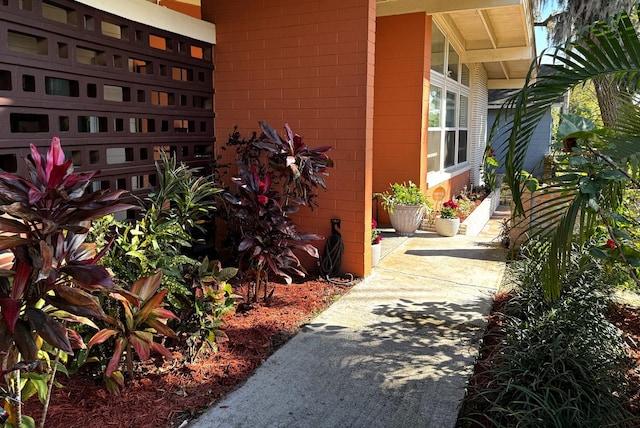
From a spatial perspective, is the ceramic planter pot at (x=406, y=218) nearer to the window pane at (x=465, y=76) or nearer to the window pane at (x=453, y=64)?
the window pane at (x=453, y=64)

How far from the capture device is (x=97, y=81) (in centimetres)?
426

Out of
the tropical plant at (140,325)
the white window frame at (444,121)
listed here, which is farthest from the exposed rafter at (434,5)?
the tropical plant at (140,325)

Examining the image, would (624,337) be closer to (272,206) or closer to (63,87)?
(272,206)

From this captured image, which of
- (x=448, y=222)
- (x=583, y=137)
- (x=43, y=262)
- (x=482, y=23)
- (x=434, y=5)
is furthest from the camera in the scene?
(x=482, y=23)

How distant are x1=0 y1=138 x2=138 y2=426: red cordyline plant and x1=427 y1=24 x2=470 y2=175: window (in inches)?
265

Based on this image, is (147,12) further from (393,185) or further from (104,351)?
(393,185)

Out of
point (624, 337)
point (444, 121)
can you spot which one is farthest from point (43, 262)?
point (444, 121)

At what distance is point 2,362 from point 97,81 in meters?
2.79

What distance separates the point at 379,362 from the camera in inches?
137

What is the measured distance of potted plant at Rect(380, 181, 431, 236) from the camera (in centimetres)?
736

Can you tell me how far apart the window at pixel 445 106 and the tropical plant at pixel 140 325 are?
622cm

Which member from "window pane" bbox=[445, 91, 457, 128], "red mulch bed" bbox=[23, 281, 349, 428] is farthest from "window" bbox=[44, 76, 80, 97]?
"window pane" bbox=[445, 91, 457, 128]

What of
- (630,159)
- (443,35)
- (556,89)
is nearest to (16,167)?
(556,89)

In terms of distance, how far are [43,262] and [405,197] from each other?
19.1 feet
